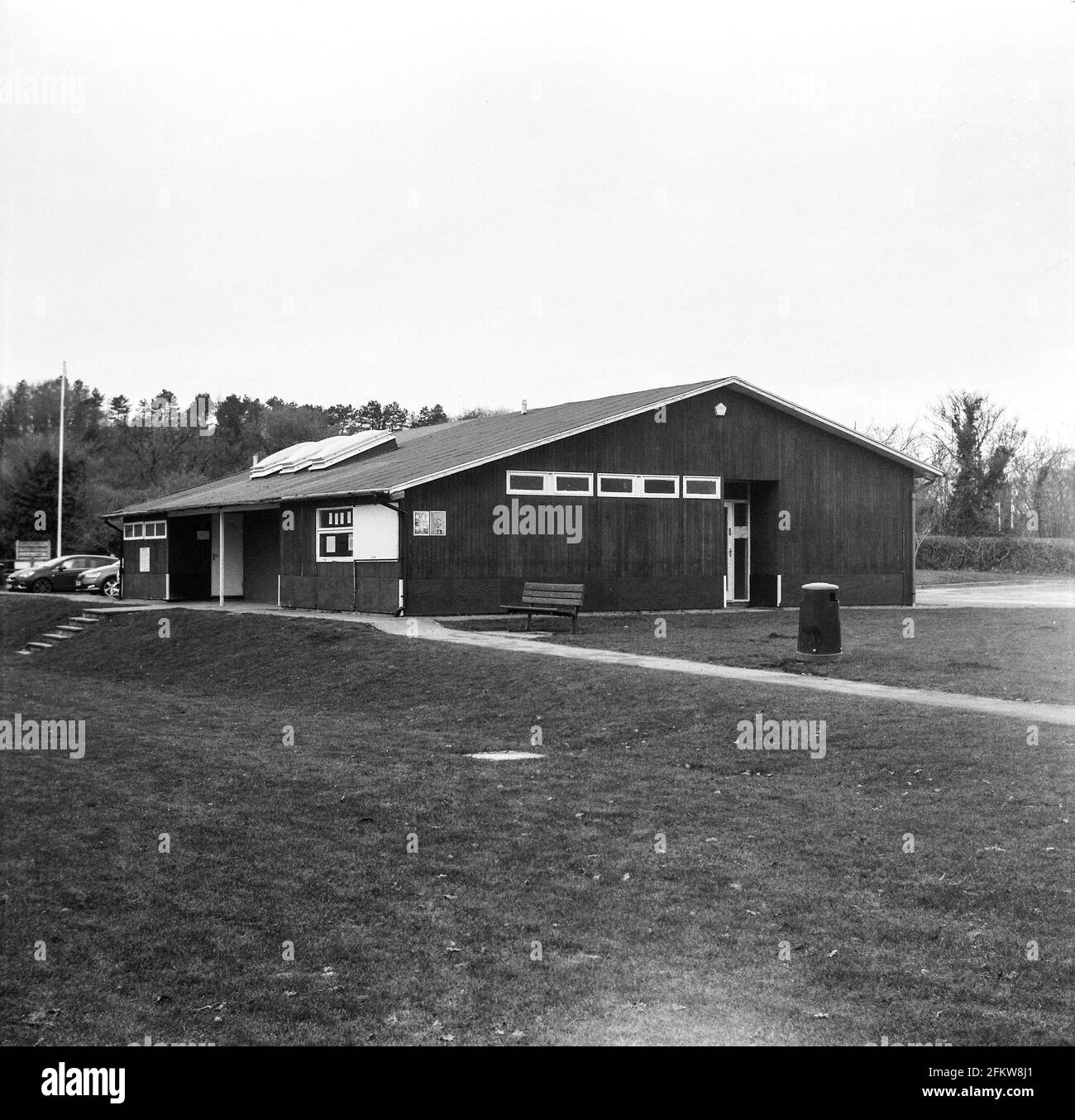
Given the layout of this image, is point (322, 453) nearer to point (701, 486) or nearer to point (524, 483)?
point (524, 483)

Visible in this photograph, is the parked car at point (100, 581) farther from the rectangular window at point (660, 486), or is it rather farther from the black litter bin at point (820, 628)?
the black litter bin at point (820, 628)

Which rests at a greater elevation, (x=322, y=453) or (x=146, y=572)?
(x=322, y=453)

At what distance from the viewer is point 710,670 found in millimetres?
17672

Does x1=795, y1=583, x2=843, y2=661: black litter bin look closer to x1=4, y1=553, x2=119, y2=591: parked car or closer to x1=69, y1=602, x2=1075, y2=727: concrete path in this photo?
x1=69, y1=602, x2=1075, y2=727: concrete path

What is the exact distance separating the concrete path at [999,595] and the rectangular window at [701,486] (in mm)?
6575

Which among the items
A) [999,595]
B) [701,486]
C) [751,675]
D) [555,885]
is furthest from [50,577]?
[555,885]

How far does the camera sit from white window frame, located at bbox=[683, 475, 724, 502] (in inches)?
1216

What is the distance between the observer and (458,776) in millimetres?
11445

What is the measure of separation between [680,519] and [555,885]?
76.7 ft

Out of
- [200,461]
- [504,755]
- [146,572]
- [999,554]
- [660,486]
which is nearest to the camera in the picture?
[504,755]

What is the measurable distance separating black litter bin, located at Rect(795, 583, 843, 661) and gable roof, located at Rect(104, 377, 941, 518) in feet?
34.2

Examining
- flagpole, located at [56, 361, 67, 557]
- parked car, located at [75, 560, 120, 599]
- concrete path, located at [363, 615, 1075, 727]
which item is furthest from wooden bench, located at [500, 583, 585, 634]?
flagpole, located at [56, 361, 67, 557]

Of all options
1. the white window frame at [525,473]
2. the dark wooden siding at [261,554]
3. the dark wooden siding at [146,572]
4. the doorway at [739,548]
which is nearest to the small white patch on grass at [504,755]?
the white window frame at [525,473]

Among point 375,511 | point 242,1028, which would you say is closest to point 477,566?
point 375,511
